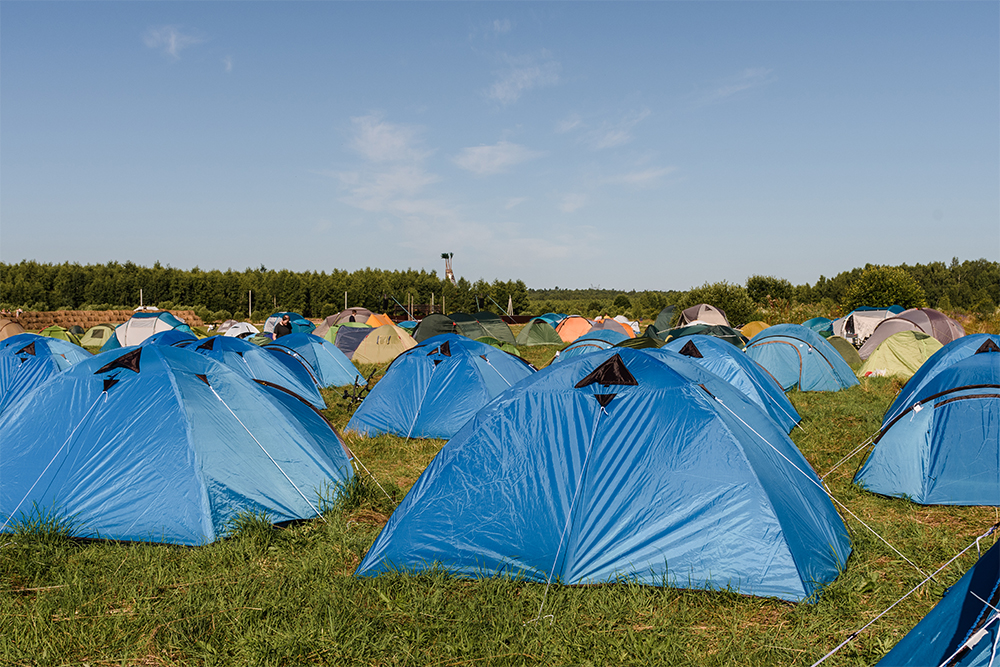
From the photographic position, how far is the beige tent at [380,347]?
2067 cm

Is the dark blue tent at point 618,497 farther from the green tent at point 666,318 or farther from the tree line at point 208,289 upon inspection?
the tree line at point 208,289

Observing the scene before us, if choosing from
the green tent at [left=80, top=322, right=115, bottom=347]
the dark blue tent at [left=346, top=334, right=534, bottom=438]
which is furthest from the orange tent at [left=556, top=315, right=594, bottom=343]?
the dark blue tent at [left=346, top=334, right=534, bottom=438]

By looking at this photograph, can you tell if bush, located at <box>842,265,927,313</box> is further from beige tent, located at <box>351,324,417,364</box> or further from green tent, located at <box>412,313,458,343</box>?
beige tent, located at <box>351,324,417,364</box>

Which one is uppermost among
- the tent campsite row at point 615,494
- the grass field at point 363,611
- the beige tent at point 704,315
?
the beige tent at point 704,315

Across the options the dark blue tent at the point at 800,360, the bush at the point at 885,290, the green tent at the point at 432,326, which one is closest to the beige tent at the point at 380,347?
the green tent at the point at 432,326

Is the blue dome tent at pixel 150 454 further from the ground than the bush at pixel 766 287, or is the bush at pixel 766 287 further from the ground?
the bush at pixel 766 287

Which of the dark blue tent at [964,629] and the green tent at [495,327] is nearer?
the dark blue tent at [964,629]

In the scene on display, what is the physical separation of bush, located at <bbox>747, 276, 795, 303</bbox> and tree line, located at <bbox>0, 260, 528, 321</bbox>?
1002 inches

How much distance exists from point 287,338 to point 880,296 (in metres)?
33.2

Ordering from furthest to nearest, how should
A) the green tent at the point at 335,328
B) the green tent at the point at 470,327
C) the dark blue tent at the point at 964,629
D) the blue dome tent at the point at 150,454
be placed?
the green tent at the point at 470,327 < the green tent at the point at 335,328 < the blue dome tent at the point at 150,454 < the dark blue tent at the point at 964,629

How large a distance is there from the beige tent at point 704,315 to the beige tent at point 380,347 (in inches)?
626

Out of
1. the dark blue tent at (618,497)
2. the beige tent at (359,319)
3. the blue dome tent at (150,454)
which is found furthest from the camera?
the beige tent at (359,319)

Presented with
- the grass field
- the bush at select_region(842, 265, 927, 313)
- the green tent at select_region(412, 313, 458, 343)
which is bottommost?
the grass field

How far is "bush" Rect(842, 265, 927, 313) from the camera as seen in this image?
114ft
